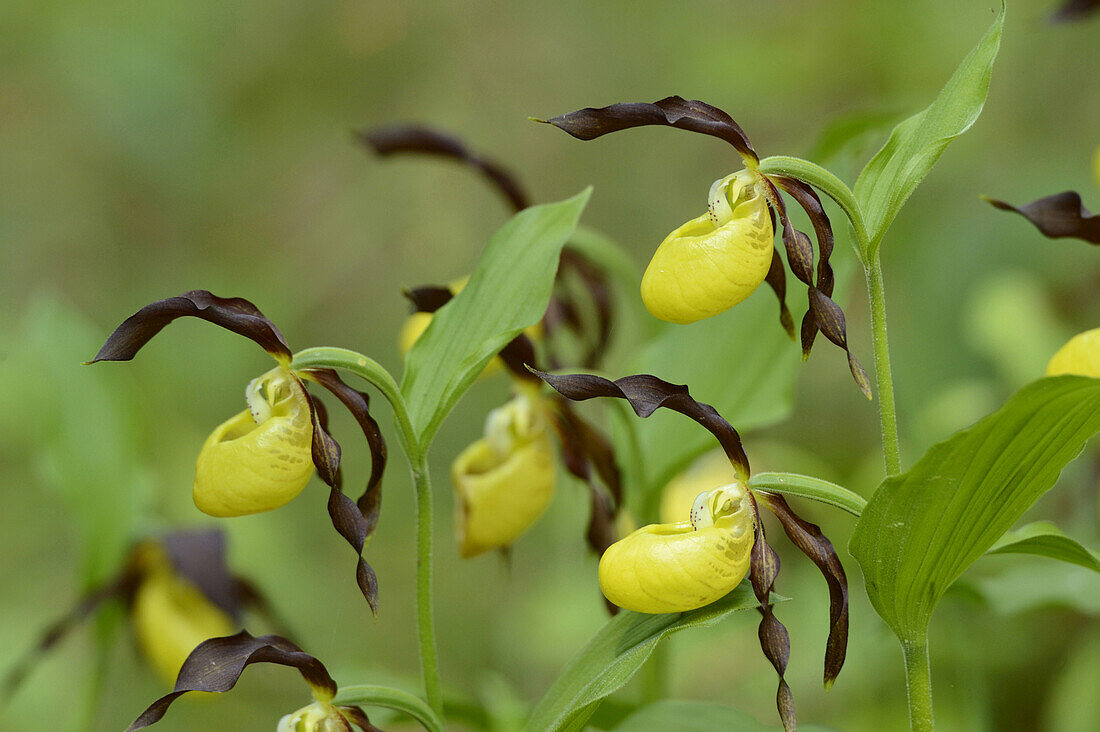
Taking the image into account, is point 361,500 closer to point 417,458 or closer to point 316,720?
point 417,458

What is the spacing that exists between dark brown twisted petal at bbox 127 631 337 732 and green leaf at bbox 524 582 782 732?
17 centimetres

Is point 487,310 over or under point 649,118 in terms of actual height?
under

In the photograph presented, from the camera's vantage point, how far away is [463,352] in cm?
79

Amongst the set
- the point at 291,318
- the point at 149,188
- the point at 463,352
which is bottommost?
the point at 291,318

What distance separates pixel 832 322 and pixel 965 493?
15 centimetres

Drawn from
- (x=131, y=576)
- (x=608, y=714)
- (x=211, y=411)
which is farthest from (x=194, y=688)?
(x=211, y=411)

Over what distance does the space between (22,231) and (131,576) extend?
78.1 inches

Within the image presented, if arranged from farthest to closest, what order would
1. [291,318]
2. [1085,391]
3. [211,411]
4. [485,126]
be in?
[485,126], [291,318], [211,411], [1085,391]

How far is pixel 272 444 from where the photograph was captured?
707mm

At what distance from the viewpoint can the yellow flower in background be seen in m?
1.47

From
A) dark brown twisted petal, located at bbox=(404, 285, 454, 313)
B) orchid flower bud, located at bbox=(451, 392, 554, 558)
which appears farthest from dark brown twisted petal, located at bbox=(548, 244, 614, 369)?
dark brown twisted petal, located at bbox=(404, 285, 454, 313)

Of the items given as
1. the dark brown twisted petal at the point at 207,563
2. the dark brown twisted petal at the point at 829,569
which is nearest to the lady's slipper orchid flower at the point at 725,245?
the dark brown twisted petal at the point at 829,569

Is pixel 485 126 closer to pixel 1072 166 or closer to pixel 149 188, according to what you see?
pixel 149 188

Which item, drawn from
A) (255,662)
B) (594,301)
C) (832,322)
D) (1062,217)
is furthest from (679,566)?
(594,301)
